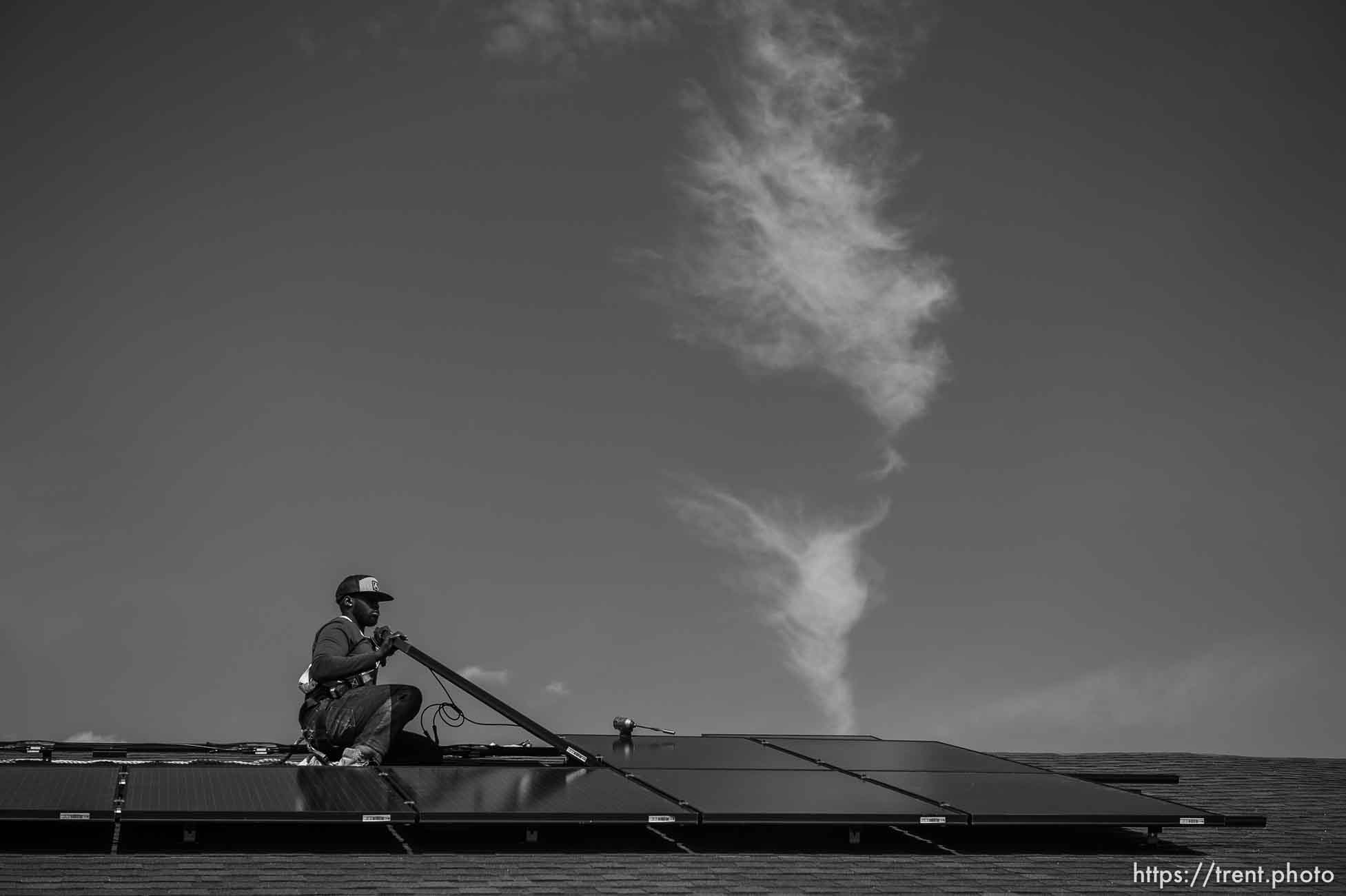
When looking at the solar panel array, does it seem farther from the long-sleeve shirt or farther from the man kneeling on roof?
the long-sleeve shirt

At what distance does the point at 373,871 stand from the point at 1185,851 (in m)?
6.01

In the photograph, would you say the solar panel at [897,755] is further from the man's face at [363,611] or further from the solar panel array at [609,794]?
the man's face at [363,611]

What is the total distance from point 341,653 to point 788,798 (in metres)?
3.66

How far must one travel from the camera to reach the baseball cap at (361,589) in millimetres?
12203

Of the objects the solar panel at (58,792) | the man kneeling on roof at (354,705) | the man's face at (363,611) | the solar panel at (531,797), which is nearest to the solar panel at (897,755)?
the solar panel at (531,797)

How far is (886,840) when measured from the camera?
35.3 feet

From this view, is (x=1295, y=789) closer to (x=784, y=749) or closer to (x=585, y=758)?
(x=784, y=749)

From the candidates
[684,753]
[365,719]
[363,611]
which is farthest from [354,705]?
[684,753]

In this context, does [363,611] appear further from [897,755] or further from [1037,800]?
[1037,800]

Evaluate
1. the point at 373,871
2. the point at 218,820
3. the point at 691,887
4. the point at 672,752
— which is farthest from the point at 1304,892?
the point at 218,820

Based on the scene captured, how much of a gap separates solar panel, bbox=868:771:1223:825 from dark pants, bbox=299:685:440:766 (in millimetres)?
3824

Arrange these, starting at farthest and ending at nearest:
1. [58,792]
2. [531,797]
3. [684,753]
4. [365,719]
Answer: [684,753], [365,719], [531,797], [58,792]

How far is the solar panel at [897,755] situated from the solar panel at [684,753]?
1.28 ft

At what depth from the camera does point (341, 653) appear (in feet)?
38.1
